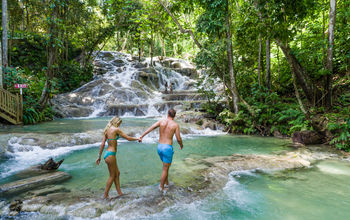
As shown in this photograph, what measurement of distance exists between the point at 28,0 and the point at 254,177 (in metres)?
20.7

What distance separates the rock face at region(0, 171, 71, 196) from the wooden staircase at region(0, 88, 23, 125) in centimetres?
771

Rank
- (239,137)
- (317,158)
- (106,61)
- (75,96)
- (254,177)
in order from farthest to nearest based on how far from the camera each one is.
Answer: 1. (106,61)
2. (75,96)
3. (239,137)
4. (317,158)
5. (254,177)

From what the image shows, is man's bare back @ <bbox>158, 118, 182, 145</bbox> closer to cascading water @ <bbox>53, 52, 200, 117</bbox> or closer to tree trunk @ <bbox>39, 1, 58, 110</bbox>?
tree trunk @ <bbox>39, 1, 58, 110</bbox>

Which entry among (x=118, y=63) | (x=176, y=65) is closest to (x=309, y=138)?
(x=176, y=65)

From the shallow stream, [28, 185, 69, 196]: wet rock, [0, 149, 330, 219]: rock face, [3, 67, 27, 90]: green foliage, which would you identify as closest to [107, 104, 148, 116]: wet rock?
[3, 67, 27, 90]: green foliage

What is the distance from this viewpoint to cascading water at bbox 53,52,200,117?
56.1ft

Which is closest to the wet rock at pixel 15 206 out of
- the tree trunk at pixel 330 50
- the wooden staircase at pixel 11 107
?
the wooden staircase at pixel 11 107

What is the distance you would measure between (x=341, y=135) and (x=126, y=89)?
17251 millimetres

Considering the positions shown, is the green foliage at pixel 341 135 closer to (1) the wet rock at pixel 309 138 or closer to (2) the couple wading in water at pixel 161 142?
(1) the wet rock at pixel 309 138

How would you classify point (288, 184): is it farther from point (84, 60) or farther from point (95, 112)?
point (84, 60)

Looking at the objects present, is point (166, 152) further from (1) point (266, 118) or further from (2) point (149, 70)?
(2) point (149, 70)

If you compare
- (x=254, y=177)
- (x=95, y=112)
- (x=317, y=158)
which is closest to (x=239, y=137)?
(x=317, y=158)

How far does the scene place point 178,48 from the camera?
133 ft

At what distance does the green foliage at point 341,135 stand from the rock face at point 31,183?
862cm
